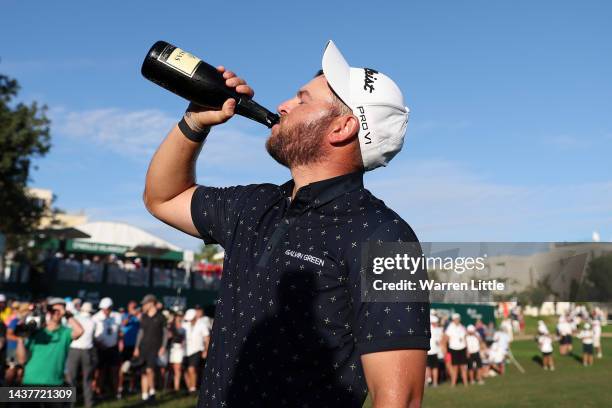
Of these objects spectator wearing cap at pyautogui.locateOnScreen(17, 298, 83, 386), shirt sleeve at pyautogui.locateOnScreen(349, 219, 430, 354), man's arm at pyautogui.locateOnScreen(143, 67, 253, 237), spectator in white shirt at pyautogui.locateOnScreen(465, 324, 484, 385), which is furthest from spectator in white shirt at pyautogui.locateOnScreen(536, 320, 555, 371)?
shirt sleeve at pyautogui.locateOnScreen(349, 219, 430, 354)

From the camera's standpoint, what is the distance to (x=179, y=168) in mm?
2904

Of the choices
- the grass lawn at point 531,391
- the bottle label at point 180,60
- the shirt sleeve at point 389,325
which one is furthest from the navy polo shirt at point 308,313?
the grass lawn at point 531,391

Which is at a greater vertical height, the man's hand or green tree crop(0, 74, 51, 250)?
green tree crop(0, 74, 51, 250)

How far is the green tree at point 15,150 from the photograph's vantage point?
31.7m

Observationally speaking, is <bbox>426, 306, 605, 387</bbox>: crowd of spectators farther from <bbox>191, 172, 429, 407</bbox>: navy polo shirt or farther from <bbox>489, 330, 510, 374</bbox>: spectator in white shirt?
<bbox>191, 172, 429, 407</bbox>: navy polo shirt

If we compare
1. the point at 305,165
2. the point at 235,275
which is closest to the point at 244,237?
the point at 235,275

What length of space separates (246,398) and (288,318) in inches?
11.2

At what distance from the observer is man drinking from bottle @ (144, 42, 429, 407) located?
6.45ft

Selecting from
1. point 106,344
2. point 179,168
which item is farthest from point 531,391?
point 179,168

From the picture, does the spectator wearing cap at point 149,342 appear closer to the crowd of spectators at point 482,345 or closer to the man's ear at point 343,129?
the crowd of spectators at point 482,345

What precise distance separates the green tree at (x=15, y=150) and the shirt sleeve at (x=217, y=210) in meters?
31.3

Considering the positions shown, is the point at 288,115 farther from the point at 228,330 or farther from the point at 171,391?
the point at 171,391

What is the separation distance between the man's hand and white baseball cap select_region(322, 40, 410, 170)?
483mm

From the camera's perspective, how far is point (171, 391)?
16672 mm
